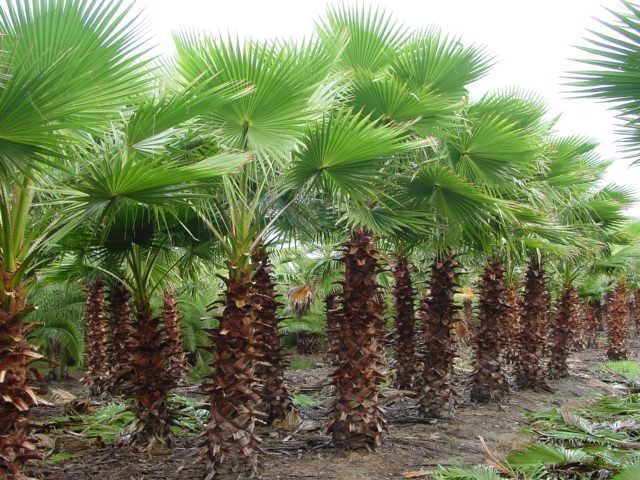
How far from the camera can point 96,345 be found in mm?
11281

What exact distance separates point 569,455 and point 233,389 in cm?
300

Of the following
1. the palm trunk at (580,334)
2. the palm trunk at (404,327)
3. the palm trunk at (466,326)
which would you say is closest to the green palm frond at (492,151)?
the palm trunk at (404,327)

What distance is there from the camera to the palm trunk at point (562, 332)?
13039 mm

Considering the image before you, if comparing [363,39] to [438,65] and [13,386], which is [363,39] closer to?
[438,65]

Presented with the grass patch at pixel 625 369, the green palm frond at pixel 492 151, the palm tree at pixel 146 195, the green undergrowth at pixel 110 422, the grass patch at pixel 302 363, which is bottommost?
the grass patch at pixel 302 363

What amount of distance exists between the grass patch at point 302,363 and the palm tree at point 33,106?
14.5 m

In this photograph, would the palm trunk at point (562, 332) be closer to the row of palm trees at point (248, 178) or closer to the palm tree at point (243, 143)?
the row of palm trees at point (248, 178)

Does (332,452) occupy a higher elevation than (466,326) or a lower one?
lower

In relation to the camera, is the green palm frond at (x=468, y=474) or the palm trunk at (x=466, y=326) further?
the palm trunk at (x=466, y=326)

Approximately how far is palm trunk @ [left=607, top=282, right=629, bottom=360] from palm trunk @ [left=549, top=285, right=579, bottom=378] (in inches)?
208

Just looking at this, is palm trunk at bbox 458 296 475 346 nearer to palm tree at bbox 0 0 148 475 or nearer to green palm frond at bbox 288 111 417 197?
green palm frond at bbox 288 111 417 197

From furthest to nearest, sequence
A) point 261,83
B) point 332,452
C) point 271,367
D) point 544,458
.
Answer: point 271,367, point 332,452, point 544,458, point 261,83

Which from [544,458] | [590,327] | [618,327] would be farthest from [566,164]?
[590,327]

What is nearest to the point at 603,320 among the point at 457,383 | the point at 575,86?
the point at 457,383
